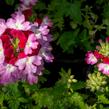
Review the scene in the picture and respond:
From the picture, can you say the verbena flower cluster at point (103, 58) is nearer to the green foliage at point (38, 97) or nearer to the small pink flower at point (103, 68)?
the small pink flower at point (103, 68)

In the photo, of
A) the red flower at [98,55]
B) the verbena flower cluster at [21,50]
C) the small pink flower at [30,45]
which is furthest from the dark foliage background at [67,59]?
the small pink flower at [30,45]

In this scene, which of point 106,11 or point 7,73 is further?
point 106,11

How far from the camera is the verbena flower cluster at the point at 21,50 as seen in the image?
6.00ft

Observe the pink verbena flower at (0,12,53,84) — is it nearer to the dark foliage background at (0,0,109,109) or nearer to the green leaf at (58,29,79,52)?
the dark foliage background at (0,0,109,109)

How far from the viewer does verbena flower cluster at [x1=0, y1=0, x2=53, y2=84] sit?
6.00 ft

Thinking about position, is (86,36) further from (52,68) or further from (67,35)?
(52,68)

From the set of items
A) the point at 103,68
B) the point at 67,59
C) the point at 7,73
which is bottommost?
the point at 67,59

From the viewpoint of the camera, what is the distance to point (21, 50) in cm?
185

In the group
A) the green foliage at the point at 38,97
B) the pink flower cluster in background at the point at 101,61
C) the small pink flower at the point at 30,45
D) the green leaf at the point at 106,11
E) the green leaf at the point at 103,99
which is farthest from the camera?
the green leaf at the point at 106,11

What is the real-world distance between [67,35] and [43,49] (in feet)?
2.78

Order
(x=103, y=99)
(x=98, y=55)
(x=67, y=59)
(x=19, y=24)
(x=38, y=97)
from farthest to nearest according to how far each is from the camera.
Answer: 1. (x=67, y=59)
2. (x=98, y=55)
3. (x=103, y=99)
4. (x=38, y=97)
5. (x=19, y=24)

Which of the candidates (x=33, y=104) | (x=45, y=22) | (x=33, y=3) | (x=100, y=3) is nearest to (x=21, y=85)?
(x=33, y=104)

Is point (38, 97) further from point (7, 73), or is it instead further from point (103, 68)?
point (103, 68)

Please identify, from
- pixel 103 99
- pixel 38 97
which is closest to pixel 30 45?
pixel 38 97
